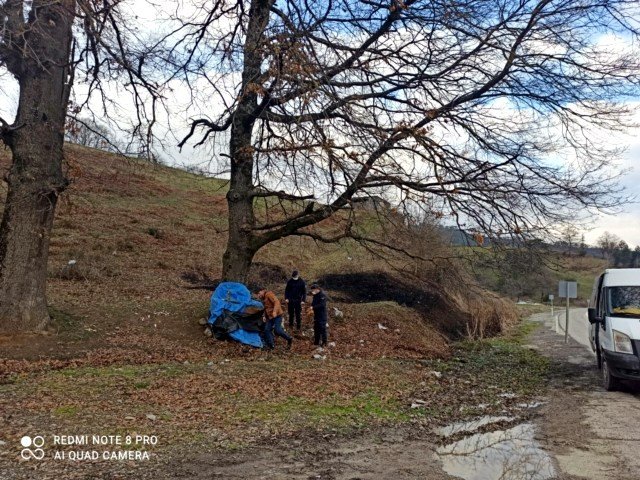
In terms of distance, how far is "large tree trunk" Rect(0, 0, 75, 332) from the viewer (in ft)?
35.1

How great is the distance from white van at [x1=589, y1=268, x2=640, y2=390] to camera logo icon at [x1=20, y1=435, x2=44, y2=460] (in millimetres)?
8879

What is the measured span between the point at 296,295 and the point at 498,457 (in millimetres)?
9028

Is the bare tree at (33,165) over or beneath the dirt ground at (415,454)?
over

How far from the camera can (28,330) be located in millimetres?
10672

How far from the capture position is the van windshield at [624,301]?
1002 centimetres

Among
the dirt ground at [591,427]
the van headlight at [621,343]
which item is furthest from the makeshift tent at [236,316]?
the van headlight at [621,343]

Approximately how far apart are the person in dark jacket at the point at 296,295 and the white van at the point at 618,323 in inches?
277

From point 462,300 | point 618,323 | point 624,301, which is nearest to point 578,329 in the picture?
point 462,300

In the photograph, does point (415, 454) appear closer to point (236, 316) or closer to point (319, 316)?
point (236, 316)

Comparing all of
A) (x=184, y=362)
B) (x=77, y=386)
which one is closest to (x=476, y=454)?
(x=77, y=386)

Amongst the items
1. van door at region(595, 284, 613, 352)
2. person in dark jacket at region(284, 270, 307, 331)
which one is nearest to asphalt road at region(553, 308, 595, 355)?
van door at region(595, 284, 613, 352)

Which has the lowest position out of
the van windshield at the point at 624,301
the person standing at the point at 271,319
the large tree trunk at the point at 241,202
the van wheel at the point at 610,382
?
the van wheel at the point at 610,382

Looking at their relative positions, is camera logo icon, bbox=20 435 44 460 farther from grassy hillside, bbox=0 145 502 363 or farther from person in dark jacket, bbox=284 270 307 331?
person in dark jacket, bbox=284 270 307 331

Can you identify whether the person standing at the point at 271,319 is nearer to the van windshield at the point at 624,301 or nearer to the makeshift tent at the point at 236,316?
the makeshift tent at the point at 236,316
